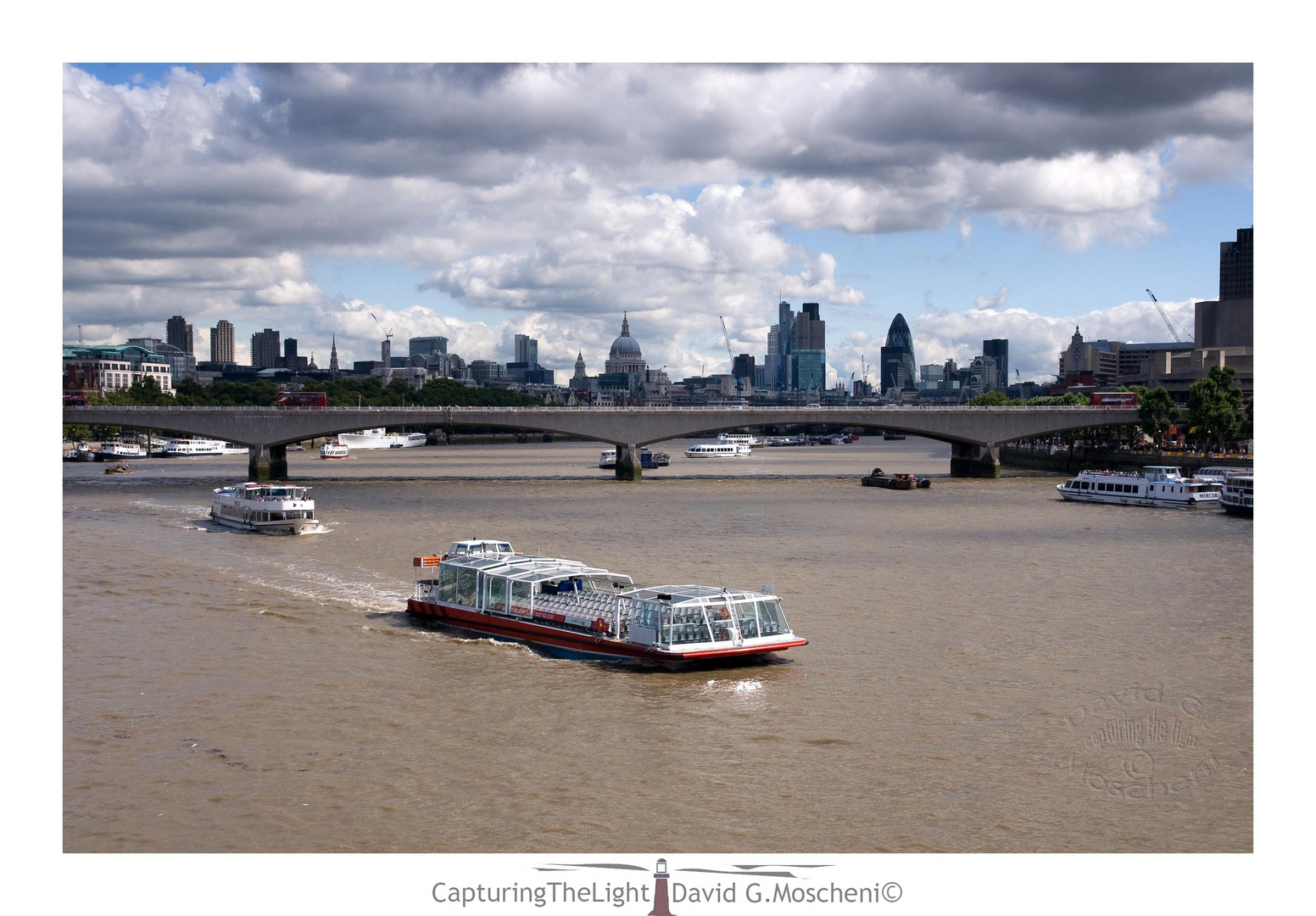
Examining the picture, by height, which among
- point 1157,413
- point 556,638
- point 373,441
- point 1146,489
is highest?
point 1157,413

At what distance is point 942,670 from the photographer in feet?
85.8

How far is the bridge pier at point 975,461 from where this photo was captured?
104438 mm

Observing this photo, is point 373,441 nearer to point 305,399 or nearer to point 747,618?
point 305,399

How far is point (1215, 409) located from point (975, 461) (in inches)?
758

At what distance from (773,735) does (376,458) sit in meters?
132

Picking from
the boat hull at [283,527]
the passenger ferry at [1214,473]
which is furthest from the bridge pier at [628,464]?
the boat hull at [283,527]

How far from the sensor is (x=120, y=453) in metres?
140

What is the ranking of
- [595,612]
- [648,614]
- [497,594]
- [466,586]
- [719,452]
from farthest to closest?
1. [719,452]
2. [466,586]
3. [497,594]
4. [595,612]
5. [648,614]

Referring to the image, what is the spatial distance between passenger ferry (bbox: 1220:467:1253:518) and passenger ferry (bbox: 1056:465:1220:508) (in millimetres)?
4472

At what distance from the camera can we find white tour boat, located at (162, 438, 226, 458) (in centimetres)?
14925

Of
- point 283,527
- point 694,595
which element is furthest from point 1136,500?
point 694,595

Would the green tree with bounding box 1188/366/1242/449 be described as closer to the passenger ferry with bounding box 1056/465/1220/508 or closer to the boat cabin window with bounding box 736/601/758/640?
the passenger ferry with bounding box 1056/465/1220/508
